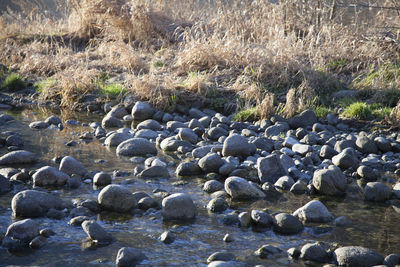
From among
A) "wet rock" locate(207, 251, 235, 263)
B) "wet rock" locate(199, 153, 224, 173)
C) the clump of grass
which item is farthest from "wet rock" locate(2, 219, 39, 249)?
the clump of grass

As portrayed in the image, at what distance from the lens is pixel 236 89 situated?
26.3 ft

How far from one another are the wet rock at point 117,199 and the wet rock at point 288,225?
4.12ft

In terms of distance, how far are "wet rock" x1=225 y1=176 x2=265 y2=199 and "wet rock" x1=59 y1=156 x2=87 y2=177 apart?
1.54 meters

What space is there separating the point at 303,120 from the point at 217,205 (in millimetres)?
3179

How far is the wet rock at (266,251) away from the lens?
342 cm

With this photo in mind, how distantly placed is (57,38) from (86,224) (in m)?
9.08

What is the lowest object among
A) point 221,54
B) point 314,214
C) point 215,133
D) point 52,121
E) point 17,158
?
point 52,121

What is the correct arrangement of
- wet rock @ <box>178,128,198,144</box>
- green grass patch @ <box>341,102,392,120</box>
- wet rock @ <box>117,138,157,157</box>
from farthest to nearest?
1. green grass patch @ <box>341,102,392,120</box>
2. wet rock @ <box>178,128,198,144</box>
3. wet rock @ <box>117,138,157,157</box>

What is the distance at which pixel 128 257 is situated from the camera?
325 cm

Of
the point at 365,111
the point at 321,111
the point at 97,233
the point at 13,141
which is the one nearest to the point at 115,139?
the point at 13,141

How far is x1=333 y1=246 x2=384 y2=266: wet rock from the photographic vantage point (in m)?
3.29

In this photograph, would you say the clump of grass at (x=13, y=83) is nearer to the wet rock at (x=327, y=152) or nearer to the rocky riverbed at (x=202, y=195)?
the rocky riverbed at (x=202, y=195)

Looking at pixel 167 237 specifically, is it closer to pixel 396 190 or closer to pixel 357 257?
pixel 357 257

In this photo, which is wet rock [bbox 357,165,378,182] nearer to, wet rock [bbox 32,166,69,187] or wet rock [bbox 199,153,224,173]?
wet rock [bbox 199,153,224,173]
